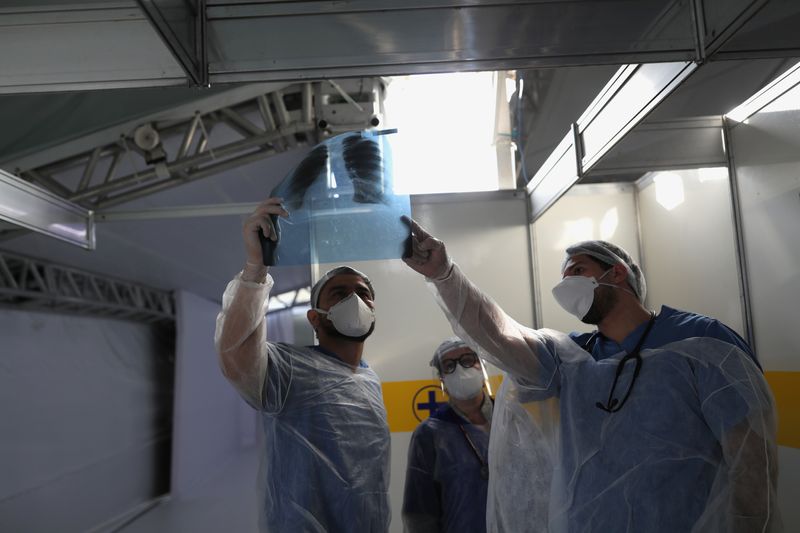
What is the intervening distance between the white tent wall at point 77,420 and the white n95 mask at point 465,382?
4501 millimetres

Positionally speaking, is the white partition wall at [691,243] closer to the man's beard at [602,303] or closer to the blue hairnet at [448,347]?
the man's beard at [602,303]

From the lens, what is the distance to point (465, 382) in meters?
2.44

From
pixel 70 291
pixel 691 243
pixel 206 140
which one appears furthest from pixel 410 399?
pixel 70 291

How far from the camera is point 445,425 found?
2412 mm

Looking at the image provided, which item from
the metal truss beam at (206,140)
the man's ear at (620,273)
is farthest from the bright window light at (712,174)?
the metal truss beam at (206,140)

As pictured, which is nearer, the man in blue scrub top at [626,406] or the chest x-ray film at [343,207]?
the man in blue scrub top at [626,406]

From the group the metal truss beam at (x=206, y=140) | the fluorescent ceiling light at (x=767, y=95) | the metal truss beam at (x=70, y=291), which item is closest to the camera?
the fluorescent ceiling light at (x=767, y=95)

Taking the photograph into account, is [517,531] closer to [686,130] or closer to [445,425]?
[445,425]

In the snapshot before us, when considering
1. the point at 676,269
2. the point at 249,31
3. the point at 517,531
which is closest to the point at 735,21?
the point at 249,31

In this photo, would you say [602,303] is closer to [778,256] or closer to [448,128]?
[778,256]

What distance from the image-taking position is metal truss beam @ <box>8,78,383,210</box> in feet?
12.2

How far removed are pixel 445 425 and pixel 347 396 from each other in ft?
1.59

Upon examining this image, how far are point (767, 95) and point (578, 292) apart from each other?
1.15 metres

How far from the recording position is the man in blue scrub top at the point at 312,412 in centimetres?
187
